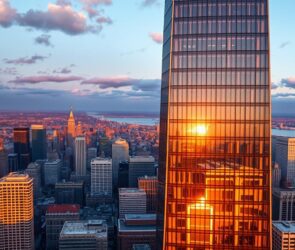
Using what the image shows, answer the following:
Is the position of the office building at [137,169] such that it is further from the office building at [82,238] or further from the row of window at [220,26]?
the row of window at [220,26]

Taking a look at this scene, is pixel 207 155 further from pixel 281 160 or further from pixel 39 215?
pixel 281 160

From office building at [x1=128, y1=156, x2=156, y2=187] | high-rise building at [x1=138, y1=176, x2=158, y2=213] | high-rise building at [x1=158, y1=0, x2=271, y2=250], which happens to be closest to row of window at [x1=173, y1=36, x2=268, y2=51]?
high-rise building at [x1=158, y1=0, x2=271, y2=250]

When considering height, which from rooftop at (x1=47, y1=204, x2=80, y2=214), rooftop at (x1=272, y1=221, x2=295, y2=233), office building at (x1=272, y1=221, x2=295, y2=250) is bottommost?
rooftop at (x1=47, y1=204, x2=80, y2=214)

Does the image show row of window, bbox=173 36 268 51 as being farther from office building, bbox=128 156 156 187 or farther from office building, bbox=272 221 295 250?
office building, bbox=128 156 156 187

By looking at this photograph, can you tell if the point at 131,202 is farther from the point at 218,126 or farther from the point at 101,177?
the point at 218,126

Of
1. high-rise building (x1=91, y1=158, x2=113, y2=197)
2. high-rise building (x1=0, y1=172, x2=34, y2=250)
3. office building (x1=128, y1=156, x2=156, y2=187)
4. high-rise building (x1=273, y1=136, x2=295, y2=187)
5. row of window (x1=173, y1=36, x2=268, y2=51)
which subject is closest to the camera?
row of window (x1=173, y1=36, x2=268, y2=51)

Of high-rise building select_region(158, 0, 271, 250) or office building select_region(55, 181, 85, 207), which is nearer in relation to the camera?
high-rise building select_region(158, 0, 271, 250)

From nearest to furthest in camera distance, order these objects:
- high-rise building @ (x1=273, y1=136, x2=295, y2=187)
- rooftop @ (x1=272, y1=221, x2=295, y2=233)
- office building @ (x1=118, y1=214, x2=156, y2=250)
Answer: rooftop @ (x1=272, y1=221, x2=295, y2=233) → office building @ (x1=118, y1=214, x2=156, y2=250) → high-rise building @ (x1=273, y1=136, x2=295, y2=187)
